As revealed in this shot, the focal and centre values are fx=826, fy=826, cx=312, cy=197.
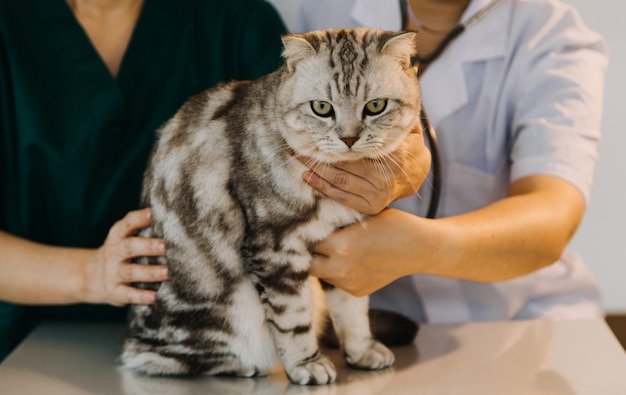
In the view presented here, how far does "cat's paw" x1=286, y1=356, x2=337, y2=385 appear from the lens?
103cm

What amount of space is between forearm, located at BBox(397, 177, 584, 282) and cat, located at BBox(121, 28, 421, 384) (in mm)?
124

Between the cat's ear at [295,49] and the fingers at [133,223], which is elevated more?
the cat's ear at [295,49]

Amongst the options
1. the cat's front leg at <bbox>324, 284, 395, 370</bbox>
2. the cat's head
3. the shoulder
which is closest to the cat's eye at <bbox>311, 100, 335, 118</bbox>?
the cat's head

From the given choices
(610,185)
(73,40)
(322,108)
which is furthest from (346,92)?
(610,185)

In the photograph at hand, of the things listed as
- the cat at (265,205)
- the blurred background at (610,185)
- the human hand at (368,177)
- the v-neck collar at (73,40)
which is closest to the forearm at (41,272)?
the cat at (265,205)

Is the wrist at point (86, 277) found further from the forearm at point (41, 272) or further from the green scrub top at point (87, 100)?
the green scrub top at point (87, 100)

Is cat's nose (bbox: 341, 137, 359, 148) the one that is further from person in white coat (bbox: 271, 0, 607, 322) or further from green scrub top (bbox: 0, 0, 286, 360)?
green scrub top (bbox: 0, 0, 286, 360)

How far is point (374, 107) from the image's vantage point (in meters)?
0.95

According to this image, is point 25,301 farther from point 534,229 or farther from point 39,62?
point 534,229

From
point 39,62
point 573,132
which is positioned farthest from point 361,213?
point 39,62

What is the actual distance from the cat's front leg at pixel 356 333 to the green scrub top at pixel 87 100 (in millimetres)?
→ 396

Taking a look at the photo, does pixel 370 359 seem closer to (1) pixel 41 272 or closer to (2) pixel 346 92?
(2) pixel 346 92

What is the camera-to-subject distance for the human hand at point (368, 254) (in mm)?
1040

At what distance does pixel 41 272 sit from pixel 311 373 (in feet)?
1.44
